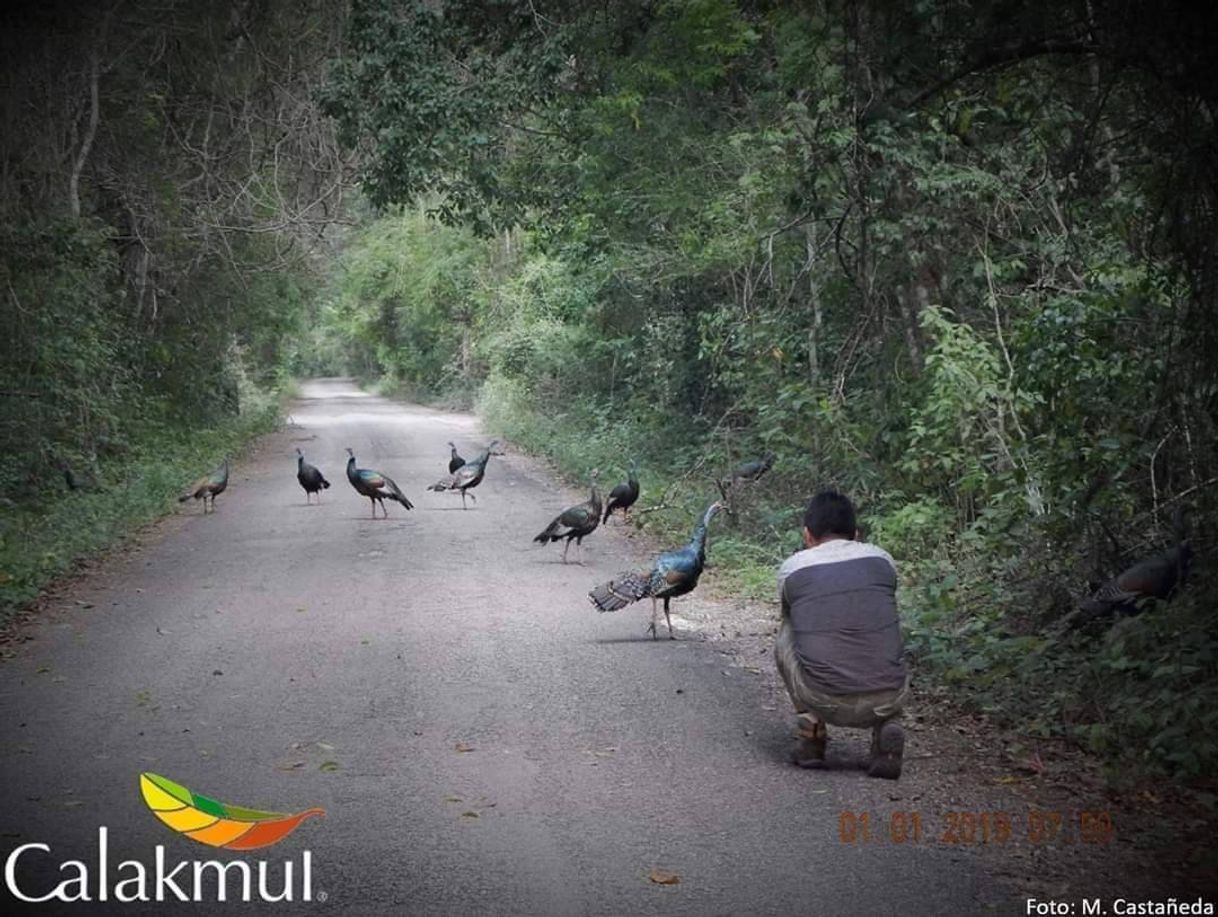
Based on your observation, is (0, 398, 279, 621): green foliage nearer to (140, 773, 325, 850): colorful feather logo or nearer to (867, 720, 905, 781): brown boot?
(140, 773, 325, 850): colorful feather logo

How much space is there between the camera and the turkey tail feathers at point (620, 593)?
30.0 feet

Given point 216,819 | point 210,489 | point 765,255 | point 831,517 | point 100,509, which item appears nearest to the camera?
point 216,819

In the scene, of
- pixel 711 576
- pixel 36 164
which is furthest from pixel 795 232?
pixel 36 164

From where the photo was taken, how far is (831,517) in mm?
6672

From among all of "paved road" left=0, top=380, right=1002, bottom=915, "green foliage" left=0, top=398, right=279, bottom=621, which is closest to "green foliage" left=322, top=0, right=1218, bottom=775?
"paved road" left=0, top=380, right=1002, bottom=915

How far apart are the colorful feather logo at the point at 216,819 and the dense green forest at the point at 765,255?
13.3 ft

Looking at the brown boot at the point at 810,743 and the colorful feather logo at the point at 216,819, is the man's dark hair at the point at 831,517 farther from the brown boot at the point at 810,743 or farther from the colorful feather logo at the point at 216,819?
the colorful feather logo at the point at 216,819

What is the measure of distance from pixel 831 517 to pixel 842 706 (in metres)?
0.98

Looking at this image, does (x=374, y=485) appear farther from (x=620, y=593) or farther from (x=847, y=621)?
(x=847, y=621)

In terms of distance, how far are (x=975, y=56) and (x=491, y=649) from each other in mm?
5326

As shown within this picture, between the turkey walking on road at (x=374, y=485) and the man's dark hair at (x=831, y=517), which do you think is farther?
the turkey walking on road at (x=374, y=485)

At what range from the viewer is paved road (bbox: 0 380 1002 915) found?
5.09 meters

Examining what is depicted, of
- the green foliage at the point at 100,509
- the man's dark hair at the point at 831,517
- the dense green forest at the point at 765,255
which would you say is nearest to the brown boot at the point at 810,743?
the man's dark hair at the point at 831,517

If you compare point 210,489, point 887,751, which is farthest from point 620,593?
point 210,489
